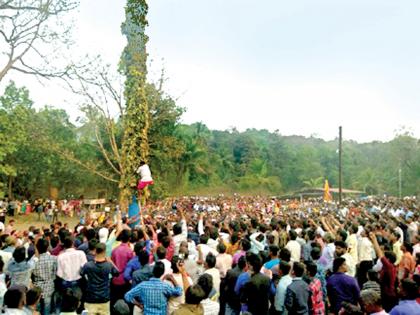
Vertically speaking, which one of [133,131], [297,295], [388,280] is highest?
[133,131]

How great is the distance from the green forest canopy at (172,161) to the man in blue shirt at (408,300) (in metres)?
15.6

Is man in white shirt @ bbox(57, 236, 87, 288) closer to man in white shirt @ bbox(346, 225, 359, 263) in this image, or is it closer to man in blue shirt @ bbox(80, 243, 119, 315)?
man in blue shirt @ bbox(80, 243, 119, 315)

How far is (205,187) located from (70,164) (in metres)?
23.5

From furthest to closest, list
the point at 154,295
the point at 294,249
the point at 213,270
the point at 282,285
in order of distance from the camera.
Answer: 1. the point at 294,249
2. the point at 213,270
3. the point at 282,285
4. the point at 154,295

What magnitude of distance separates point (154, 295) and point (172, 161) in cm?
2562

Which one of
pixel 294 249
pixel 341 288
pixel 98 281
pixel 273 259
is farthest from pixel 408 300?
pixel 98 281

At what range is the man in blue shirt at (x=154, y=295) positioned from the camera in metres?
5.12

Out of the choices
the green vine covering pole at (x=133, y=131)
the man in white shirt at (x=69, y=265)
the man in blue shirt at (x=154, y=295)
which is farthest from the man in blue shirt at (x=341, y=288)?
the green vine covering pole at (x=133, y=131)

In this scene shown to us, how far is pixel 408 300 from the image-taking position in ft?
15.9

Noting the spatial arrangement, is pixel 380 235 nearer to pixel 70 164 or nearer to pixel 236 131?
pixel 70 164

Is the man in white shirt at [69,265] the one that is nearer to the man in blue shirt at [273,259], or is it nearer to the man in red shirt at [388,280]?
the man in blue shirt at [273,259]

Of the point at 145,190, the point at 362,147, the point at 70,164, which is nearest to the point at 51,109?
the point at 70,164

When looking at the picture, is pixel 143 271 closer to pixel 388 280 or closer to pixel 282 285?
pixel 282 285

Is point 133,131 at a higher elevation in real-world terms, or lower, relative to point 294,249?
higher
